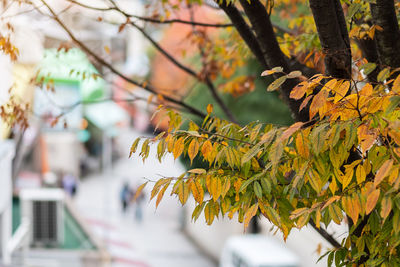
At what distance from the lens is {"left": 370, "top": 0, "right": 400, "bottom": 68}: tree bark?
3.83 m

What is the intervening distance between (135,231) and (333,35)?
820 inches

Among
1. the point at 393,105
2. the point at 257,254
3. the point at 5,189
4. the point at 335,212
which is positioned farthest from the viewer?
the point at 257,254

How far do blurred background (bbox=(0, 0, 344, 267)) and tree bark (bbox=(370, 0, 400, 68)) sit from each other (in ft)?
6.12

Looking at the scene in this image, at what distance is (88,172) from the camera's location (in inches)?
1391

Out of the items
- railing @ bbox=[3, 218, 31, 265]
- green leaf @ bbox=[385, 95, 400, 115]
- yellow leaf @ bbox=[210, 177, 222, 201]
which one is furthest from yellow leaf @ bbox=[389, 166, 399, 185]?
railing @ bbox=[3, 218, 31, 265]

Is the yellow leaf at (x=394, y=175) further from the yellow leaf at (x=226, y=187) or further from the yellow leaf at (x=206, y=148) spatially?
the yellow leaf at (x=206, y=148)

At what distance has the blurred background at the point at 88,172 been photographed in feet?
24.0

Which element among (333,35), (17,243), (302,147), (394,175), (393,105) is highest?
(333,35)

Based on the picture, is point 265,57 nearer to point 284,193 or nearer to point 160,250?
point 284,193

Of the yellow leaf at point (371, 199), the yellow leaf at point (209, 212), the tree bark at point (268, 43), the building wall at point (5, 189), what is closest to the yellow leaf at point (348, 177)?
the yellow leaf at point (371, 199)

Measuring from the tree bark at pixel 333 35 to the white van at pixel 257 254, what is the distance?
10.9 m

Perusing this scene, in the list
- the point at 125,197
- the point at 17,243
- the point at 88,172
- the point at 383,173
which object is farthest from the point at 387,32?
the point at 88,172

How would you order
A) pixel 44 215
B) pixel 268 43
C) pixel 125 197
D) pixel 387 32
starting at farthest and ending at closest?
pixel 125 197
pixel 44 215
pixel 268 43
pixel 387 32

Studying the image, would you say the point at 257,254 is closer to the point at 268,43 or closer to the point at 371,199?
the point at 268,43
